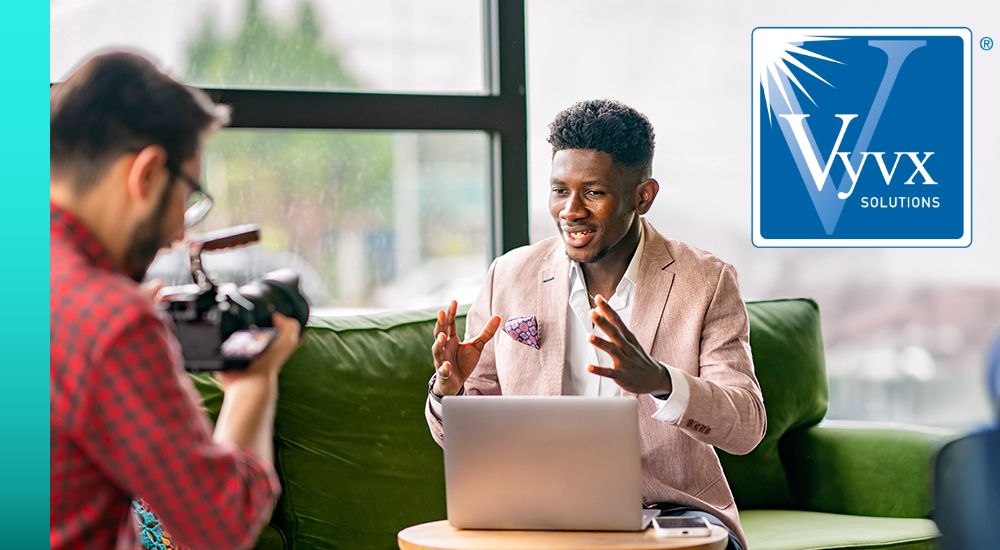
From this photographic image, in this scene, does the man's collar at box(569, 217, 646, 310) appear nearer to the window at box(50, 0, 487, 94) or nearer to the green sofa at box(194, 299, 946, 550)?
the green sofa at box(194, 299, 946, 550)

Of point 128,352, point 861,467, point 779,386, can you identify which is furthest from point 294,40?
point 128,352

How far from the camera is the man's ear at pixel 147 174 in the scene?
1.45m

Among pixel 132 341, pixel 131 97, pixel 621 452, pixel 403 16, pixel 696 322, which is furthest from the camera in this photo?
pixel 403 16

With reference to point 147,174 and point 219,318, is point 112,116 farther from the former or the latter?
point 219,318

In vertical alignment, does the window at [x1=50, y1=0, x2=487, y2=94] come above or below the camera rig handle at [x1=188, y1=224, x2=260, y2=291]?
above

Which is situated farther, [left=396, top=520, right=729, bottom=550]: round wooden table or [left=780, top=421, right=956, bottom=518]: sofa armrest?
[left=780, top=421, right=956, bottom=518]: sofa armrest

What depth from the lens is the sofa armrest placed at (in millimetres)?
3102

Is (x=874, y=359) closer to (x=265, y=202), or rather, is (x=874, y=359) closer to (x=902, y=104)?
(x=902, y=104)

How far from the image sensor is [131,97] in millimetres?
1465

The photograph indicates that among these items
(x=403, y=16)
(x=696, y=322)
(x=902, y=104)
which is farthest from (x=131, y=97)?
(x=902, y=104)

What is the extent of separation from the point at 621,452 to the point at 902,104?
2.08 m

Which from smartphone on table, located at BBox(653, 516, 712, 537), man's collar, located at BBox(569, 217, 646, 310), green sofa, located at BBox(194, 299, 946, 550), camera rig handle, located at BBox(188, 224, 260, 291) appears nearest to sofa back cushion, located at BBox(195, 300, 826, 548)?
green sofa, located at BBox(194, 299, 946, 550)

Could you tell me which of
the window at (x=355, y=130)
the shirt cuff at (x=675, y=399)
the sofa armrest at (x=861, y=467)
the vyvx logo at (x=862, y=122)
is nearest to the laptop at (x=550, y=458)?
the shirt cuff at (x=675, y=399)

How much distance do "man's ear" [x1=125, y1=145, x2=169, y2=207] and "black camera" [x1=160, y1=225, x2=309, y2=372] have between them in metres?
0.14
